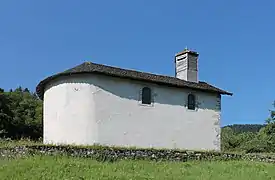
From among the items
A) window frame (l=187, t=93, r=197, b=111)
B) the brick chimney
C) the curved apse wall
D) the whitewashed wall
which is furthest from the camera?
the brick chimney

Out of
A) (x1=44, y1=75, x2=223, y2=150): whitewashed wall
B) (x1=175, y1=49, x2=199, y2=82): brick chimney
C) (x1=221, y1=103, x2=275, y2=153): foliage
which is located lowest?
(x1=221, y1=103, x2=275, y2=153): foliage

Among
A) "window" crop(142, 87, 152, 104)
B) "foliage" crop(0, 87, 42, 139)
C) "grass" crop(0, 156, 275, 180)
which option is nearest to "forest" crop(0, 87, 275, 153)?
"foliage" crop(0, 87, 42, 139)

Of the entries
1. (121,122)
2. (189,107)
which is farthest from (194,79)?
(121,122)

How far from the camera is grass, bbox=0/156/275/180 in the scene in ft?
45.2

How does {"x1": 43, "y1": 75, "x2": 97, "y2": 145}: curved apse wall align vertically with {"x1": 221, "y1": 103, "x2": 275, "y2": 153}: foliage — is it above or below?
above

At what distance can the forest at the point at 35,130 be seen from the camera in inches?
1657

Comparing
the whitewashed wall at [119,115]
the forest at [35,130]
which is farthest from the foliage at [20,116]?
the whitewashed wall at [119,115]

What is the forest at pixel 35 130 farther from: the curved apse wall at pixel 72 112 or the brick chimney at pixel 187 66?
the curved apse wall at pixel 72 112

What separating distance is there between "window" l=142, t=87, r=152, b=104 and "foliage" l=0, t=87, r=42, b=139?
2135cm

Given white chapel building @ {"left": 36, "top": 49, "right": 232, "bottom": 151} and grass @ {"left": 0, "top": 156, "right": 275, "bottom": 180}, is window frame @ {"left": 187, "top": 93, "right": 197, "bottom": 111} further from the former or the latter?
grass @ {"left": 0, "top": 156, "right": 275, "bottom": 180}

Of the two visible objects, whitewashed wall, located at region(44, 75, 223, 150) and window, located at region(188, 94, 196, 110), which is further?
window, located at region(188, 94, 196, 110)

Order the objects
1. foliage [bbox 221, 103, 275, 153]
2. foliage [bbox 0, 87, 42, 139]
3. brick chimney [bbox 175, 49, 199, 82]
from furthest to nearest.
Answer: foliage [bbox 0, 87, 42, 139] → foliage [bbox 221, 103, 275, 153] → brick chimney [bbox 175, 49, 199, 82]

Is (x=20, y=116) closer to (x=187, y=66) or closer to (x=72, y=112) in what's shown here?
(x=187, y=66)

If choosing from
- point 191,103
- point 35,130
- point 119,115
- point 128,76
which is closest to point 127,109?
point 119,115
